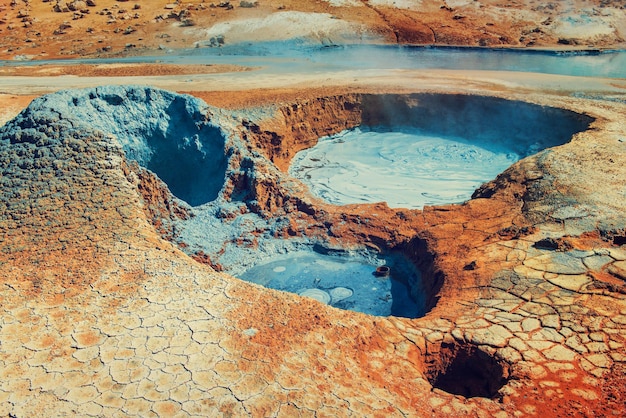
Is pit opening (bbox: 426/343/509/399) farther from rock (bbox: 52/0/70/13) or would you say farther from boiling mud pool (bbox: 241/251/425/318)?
rock (bbox: 52/0/70/13)

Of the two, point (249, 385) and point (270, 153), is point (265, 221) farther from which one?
point (249, 385)

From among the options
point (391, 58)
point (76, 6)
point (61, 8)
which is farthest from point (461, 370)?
point (61, 8)

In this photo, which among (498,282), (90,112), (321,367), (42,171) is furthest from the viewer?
(90,112)

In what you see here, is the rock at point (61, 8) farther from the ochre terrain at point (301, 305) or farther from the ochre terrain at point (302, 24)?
the ochre terrain at point (301, 305)

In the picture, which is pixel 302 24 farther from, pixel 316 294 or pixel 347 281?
pixel 316 294

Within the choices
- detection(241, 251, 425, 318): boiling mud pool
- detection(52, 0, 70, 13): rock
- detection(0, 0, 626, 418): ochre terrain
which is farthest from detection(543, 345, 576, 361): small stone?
detection(52, 0, 70, 13): rock

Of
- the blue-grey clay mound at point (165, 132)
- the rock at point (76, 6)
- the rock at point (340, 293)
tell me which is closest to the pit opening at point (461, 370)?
the rock at point (340, 293)

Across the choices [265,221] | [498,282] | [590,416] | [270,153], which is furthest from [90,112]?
[590,416]
